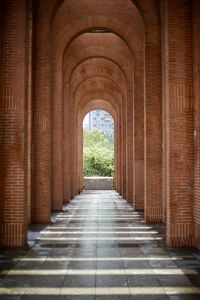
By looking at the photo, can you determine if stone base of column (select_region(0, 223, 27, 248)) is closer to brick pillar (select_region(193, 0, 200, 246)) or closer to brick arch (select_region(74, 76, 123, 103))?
brick pillar (select_region(193, 0, 200, 246))

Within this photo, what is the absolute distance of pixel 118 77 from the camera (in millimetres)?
28188

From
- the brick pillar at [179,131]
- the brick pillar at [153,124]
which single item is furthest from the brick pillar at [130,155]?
Answer: the brick pillar at [179,131]

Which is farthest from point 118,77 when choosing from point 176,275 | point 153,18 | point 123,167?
point 176,275

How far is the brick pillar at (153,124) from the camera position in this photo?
14.6 metres

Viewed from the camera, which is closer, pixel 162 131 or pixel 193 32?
pixel 193 32

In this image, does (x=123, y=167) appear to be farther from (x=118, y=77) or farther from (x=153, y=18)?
(x=153, y=18)

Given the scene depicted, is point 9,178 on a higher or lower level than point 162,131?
lower

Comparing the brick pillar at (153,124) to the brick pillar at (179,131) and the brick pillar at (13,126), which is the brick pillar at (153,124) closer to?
the brick pillar at (179,131)

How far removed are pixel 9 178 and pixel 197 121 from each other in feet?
14.4

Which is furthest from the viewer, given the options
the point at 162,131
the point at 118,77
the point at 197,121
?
the point at 118,77

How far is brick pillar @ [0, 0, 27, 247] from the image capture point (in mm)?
9953

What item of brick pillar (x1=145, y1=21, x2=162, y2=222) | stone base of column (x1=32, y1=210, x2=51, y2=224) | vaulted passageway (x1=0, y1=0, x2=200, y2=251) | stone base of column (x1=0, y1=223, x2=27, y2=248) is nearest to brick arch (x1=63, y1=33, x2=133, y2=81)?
vaulted passageway (x1=0, y1=0, x2=200, y2=251)

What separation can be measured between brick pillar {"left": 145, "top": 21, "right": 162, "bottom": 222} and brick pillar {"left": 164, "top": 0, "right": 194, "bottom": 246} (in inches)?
171

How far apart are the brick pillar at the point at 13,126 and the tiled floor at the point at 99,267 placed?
700mm
